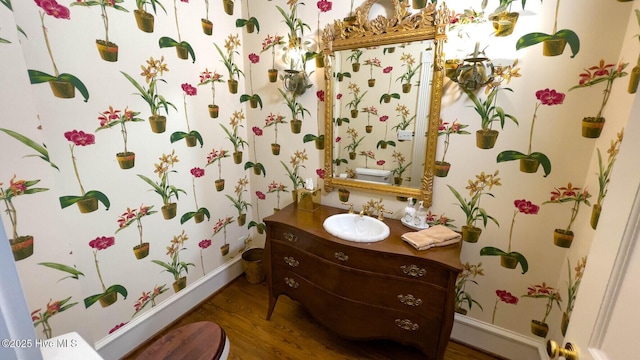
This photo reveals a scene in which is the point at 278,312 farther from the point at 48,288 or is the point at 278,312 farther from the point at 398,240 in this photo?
the point at 48,288

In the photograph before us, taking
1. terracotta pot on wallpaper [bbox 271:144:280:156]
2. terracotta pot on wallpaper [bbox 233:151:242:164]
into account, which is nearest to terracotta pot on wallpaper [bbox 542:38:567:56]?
terracotta pot on wallpaper [bbox 271:144:280:156]

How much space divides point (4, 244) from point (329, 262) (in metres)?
1.30

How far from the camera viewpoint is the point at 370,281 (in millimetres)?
1441

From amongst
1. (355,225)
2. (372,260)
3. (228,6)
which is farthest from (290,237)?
(228,6)

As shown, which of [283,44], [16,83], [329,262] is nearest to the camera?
[16,83]

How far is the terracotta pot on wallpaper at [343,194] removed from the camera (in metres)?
1.94

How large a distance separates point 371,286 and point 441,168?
2.67 ft

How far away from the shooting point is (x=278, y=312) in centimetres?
204

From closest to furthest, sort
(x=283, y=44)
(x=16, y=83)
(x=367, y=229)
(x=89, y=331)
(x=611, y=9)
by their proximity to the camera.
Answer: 1. (x=16, y=83)
2. (x=611, y=9)
3. (x=89, y=331)
4. (x=367, y=229)
5. (x=283, y=44)

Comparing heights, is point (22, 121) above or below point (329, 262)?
above

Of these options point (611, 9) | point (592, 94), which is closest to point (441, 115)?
point (592, 94)

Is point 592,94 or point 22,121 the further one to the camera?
point 592,94

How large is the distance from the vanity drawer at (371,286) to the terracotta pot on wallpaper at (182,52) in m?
1.40

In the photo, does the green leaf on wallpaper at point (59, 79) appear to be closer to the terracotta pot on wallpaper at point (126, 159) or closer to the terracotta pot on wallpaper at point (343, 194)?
the terracotta pot on wallpaper at point (126, 159)
